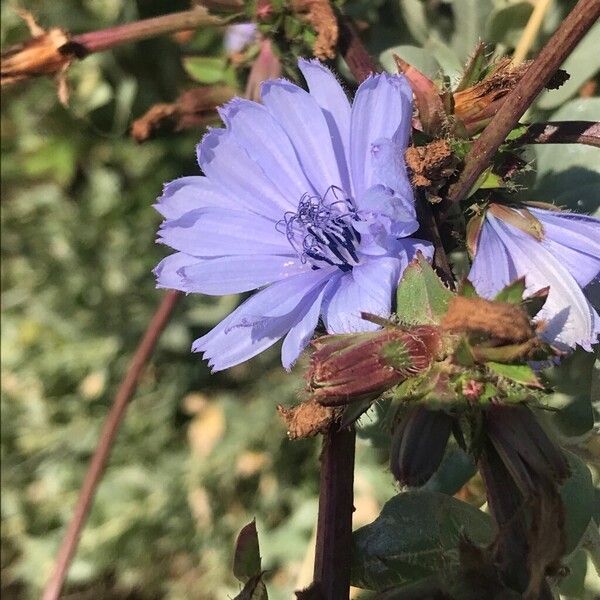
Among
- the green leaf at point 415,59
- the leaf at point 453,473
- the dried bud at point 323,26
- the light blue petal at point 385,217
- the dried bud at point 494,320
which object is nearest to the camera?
the dried bud at point 494,320

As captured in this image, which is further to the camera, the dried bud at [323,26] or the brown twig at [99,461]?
the brown twig at [99,461]

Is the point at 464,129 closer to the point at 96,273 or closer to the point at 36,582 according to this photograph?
the point at 96,273

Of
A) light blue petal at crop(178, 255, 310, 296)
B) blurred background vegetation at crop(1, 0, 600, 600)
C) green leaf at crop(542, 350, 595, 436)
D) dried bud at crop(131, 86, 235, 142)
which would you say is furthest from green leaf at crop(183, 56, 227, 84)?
green leaf at crop(542, 350, 595, 436)

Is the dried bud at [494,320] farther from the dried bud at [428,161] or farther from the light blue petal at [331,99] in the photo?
the light blue petal at [331,99]

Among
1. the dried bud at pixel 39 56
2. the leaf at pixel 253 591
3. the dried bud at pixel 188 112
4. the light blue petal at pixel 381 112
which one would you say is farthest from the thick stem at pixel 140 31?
the leaf at pixel 253 591

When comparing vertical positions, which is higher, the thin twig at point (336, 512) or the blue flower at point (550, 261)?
the blue flower at point (550, 261)

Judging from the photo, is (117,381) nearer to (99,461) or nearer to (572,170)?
(99,461)
